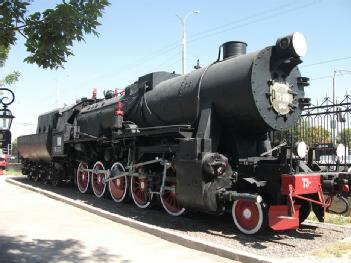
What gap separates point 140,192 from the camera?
10.3 m

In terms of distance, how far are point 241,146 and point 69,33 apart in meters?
4.29

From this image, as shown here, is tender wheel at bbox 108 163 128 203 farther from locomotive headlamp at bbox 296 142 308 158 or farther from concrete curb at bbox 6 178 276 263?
locomotive headlamp at bbox 296 142 308 158

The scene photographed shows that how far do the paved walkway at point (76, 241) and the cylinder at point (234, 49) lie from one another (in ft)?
12.7

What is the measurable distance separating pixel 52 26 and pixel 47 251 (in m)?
3.24

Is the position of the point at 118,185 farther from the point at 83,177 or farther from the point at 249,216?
the point at 249,216

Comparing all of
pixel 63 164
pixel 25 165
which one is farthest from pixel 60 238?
pixel 25 165

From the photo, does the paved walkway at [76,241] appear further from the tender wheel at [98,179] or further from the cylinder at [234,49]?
the cylinder at [234,49]

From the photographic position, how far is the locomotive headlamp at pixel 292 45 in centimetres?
742

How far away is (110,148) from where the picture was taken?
11.7 meters

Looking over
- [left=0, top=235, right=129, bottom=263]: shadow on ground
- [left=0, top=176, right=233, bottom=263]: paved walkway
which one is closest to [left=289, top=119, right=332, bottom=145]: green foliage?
[left=0, top=176, right=233, bottom=263]: paved walkway

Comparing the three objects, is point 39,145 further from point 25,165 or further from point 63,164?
point 25,165

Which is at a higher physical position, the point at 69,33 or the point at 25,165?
the point at 69,33

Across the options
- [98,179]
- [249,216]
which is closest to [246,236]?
[249,216]

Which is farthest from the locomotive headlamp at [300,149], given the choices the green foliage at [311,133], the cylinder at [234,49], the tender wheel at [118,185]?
the tender wheel at [118,185]
